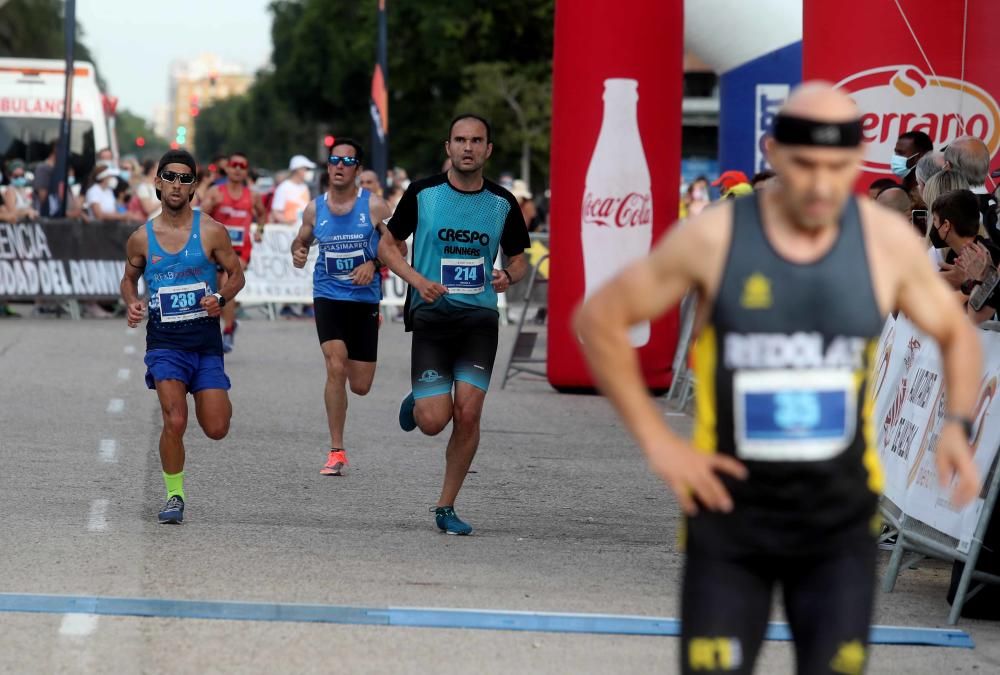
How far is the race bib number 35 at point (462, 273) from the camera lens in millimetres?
8797

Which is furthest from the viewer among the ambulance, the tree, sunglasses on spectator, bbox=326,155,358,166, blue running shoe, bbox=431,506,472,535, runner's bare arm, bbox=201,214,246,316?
the tree

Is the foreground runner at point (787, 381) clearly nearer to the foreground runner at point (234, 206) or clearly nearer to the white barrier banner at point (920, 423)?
the white barrier banner at point (920, 423)

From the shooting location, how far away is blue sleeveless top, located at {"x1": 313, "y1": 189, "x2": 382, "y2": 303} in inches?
443

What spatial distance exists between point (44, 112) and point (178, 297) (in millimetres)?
23994

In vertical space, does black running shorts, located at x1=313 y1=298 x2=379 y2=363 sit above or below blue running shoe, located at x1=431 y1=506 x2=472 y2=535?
above

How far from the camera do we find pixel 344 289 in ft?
36.9

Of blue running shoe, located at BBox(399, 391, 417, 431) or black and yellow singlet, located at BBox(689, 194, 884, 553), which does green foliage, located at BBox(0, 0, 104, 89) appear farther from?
black and yellow singlet, located at BBox(689, 194, 884, 553)

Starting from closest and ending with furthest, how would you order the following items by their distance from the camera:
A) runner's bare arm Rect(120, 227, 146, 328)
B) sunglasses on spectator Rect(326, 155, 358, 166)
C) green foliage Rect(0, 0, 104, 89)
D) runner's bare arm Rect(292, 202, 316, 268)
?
1. runner's bare arm Rect(120, 227, 146, 328)
2. sunglasses on spectator Rect(326, 155, 358, 166)
3. runner's bare arm Rect(292, 202, 316, 268)
4. green foliage Rect(0, 0, 104, 89)

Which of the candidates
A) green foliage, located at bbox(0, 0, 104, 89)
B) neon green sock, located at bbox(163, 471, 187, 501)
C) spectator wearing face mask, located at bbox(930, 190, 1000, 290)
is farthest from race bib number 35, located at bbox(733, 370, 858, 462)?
green foliage, located at bbox(0, 0, 104, 89)

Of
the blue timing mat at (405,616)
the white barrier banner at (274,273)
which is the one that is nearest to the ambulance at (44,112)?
the white barrier banner at (274,273)

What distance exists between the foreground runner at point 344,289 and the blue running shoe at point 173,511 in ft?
6.64

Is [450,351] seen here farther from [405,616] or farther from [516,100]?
[516,100]

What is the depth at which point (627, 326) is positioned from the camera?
3.99m

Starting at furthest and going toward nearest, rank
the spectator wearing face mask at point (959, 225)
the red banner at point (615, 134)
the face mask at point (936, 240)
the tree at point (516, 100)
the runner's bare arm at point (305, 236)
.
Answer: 1. the tree at point (516, 100)
2. the red banner at point (615, 134)
3. the runner's bare arm at point (305, 236)
4. the face mask at point (936, 240)
5. the spectator wearing face mask at point (959, 225)
